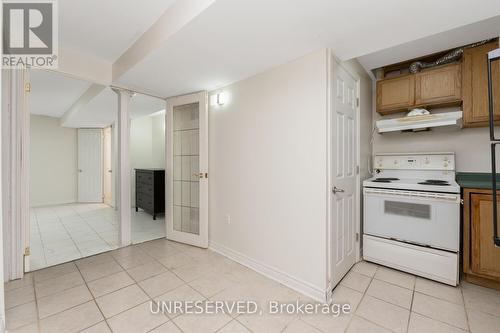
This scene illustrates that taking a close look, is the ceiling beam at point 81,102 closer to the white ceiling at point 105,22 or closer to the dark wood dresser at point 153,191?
the white ceiling at point 105,22

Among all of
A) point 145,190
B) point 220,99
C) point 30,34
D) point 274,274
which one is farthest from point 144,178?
point 274,274

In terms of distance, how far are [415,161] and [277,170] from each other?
1.76 m

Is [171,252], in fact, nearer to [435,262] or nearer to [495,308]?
[435,262]

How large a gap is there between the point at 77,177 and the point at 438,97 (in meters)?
7.97

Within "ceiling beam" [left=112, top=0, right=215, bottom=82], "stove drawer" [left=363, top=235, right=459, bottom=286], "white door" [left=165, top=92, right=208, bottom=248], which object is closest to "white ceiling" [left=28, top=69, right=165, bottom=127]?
"white door" [left=165, top=92, right=208, bottom=248]

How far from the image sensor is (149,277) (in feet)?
7.26

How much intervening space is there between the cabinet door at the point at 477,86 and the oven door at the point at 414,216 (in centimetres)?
84

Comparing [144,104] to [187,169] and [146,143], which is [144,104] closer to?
[187,169]

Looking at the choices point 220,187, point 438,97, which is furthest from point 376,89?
point 220,187

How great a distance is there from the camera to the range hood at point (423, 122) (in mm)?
2219

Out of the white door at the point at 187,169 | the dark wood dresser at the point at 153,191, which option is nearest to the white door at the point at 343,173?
the white door at the point at 187,169

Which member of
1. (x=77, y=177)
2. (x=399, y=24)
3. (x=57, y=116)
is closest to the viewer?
(x=399, y=24)

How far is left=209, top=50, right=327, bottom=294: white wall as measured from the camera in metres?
1.89

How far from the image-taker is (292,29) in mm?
1582
